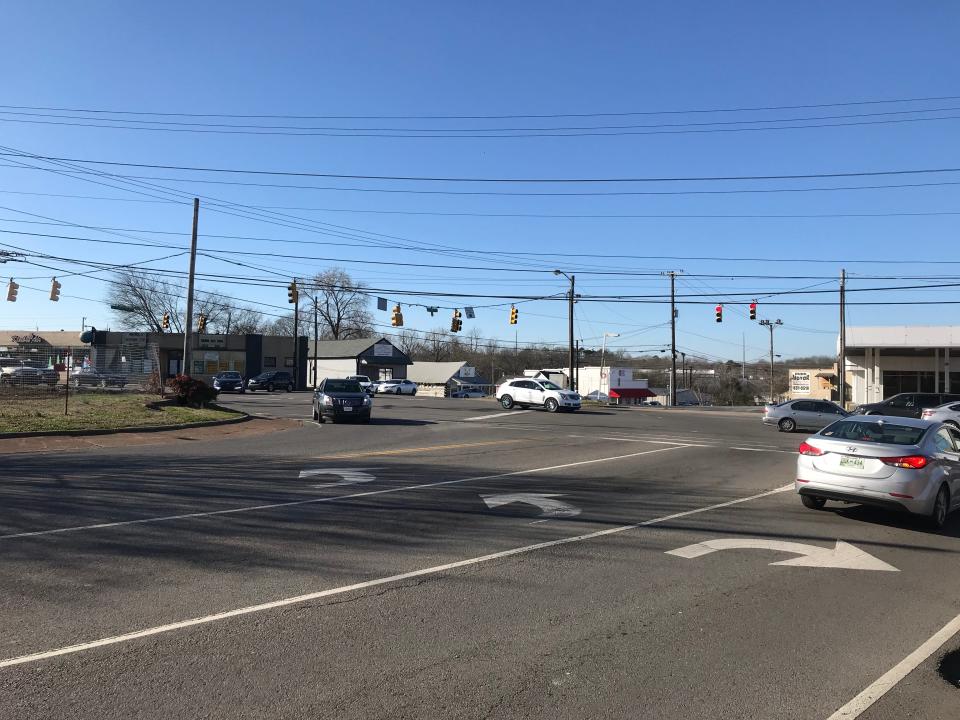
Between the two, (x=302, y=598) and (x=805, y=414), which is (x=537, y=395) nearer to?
(x=805, y=414)

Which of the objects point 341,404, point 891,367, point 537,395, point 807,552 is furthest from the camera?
point 891,367

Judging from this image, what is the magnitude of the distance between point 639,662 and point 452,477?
8.25 meters

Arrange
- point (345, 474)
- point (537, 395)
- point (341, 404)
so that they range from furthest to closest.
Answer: point (537, 395), point (341, 404), point (345, 474)

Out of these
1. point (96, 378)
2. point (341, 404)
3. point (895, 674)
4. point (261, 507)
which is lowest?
point (895, 674)

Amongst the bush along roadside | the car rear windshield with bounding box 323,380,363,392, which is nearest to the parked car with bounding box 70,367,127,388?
the bush along roadside

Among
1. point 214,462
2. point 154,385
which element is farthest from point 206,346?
point 214,462

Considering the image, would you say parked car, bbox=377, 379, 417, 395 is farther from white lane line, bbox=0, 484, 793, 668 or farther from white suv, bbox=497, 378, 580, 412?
white lane line, bbox=0, 484, 793, 668

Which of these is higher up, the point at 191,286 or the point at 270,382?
the point at 191,286

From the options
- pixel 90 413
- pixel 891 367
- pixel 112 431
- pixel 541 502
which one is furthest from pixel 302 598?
pixel 891 367

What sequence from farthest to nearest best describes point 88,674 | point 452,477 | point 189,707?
1. point 452,477
2. point 88,674
3. point 189,707

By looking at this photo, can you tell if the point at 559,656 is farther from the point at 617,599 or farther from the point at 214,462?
the point at 214,462

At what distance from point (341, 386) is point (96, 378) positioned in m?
14.6

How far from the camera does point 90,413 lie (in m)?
22.5

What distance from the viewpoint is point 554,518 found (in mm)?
9312
